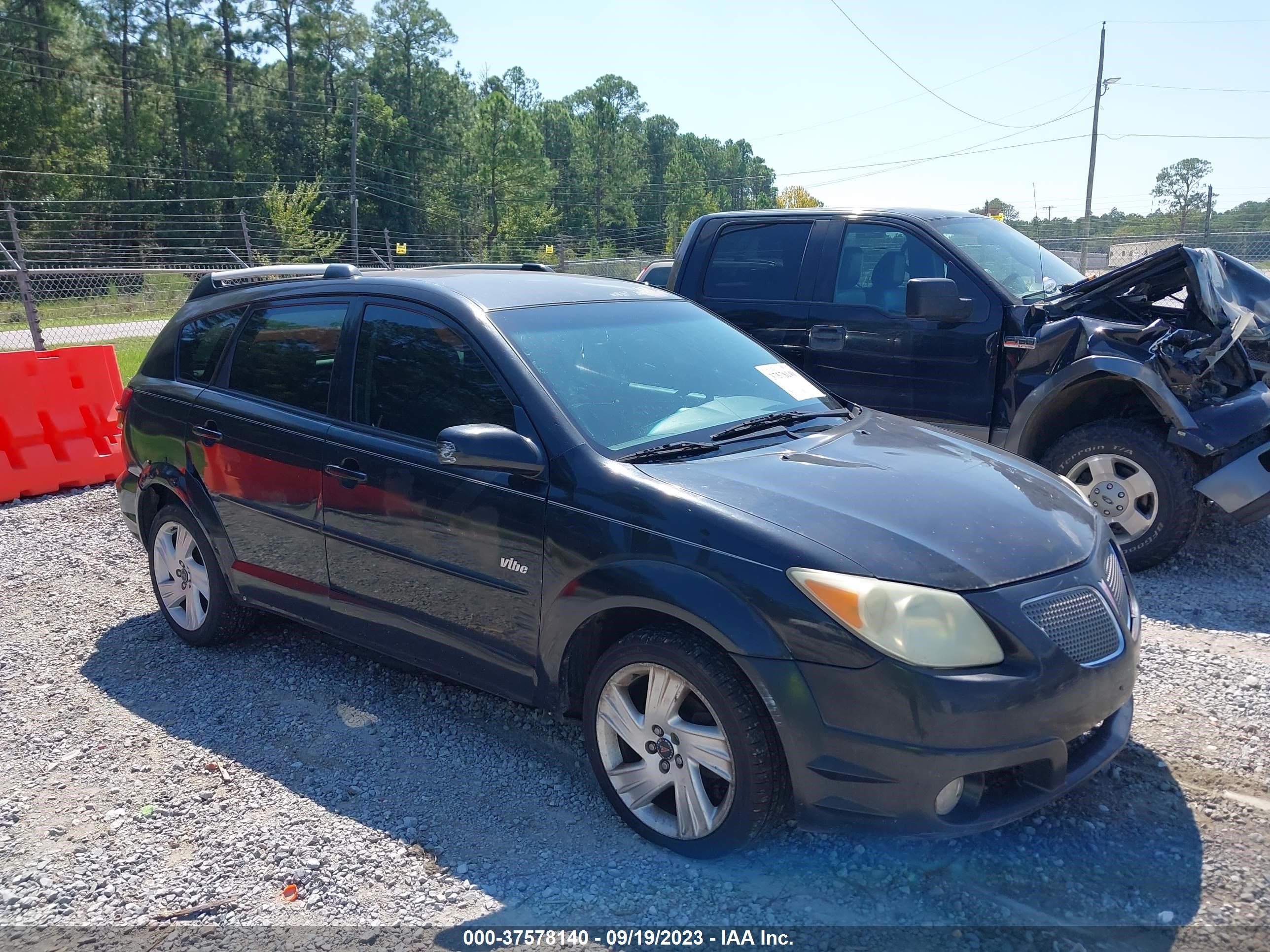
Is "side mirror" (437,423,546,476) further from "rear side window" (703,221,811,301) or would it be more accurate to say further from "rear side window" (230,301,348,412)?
"rear side window" (703,221,811,301)

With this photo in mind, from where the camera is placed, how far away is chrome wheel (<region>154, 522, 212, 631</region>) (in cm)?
466

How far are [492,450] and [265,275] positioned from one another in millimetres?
2260

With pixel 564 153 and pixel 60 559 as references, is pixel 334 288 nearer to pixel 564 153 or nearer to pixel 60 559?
pixel 60 559

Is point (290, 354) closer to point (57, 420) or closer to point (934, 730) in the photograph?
point (934, 730)

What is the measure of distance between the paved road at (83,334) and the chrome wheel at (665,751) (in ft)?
53.0

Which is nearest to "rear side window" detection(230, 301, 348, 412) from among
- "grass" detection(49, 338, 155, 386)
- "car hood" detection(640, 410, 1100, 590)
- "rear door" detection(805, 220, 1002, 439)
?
"car hood" detection(640, 410, 1100, 590)

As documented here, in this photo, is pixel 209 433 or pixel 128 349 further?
pixel 128 349

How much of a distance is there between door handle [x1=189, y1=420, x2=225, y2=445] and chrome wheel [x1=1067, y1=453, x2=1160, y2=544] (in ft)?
14.5

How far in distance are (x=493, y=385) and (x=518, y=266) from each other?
180 cm

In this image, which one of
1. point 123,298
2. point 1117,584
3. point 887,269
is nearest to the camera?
point 1117,584

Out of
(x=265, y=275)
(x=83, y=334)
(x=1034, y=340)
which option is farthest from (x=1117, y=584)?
(x=83, y=334)

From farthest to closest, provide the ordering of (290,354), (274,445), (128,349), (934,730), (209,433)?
(128,349)
(209,433)
(290,354)
(274,445)
(934,730)

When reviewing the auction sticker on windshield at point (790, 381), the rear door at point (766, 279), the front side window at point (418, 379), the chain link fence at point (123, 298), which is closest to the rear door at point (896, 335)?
the rear door at point (766, 279)

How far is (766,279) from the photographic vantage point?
6645 mm
